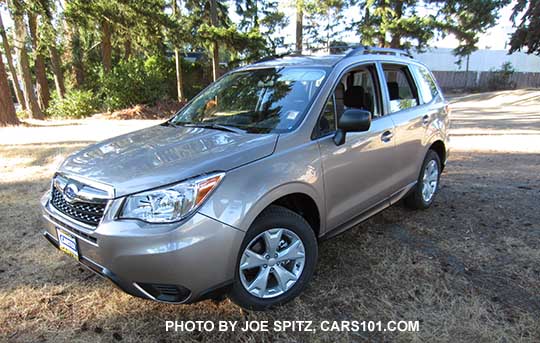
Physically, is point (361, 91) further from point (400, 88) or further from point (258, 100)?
point (258, 100)

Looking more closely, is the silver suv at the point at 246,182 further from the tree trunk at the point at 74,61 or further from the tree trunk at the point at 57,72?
the tree trunk at the point at 74,61

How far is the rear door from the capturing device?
9.78ft

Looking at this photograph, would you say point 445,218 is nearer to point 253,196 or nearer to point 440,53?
point 253,196

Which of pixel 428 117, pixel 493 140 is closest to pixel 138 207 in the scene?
pixel 428 117

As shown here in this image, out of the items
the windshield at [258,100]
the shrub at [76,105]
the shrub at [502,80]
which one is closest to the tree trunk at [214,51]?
the shrub at [76,105]

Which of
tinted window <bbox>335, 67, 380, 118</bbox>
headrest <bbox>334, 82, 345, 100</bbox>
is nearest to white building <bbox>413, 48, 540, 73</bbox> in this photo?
tinted window <bbox>335, 67, 380, 118</bbox>

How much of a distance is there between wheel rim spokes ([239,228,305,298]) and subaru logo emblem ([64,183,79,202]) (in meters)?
1.19

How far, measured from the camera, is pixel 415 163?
162 inches

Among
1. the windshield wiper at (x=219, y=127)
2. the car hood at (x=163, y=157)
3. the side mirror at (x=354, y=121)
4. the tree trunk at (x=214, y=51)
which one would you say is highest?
the tree trunk at (x=214, y=51)

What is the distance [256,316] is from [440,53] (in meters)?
46.0

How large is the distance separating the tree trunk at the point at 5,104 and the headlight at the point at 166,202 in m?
11.8

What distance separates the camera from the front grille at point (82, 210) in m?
2.31

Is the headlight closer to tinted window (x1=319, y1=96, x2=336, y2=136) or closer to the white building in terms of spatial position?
tinted window (x1=319, y1=96, x2=336, y2=136)

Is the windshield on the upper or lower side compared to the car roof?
lower
